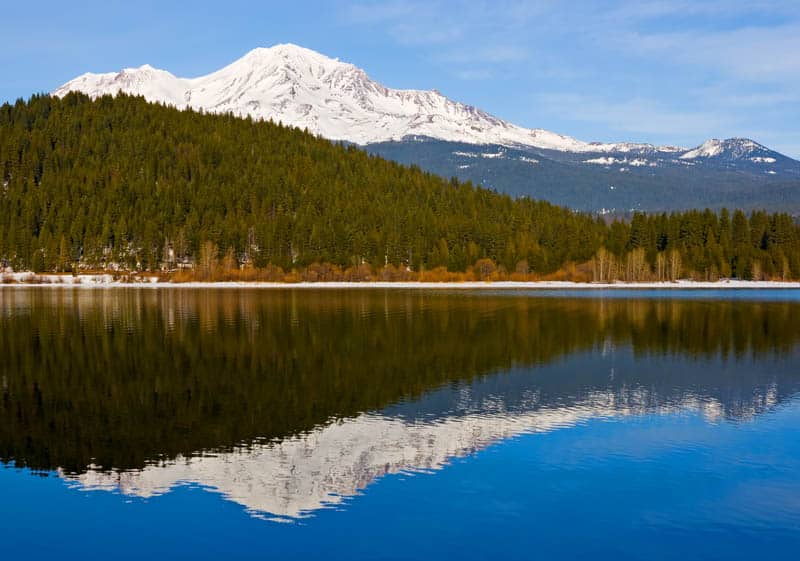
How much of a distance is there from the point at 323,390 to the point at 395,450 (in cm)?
1241

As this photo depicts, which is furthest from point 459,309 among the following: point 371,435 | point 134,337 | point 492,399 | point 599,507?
point 599,507

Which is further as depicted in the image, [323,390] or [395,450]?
[323,390]

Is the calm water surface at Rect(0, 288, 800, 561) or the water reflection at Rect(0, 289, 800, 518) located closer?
the calm water surface at Rect(0, 288, 800, 561)

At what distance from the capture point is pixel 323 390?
42875 millimetres

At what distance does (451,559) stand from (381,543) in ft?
7.36

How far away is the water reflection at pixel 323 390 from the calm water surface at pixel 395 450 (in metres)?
0.18

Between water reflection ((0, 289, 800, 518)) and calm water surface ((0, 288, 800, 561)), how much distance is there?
183 mm

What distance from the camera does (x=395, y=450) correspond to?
31188mm

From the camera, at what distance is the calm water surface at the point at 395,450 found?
2289cm

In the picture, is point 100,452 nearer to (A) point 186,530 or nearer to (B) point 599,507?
(A) point 186,530

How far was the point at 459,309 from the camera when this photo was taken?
102m

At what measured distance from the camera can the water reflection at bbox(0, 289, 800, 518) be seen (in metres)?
29.4

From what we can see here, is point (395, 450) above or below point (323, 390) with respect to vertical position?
below

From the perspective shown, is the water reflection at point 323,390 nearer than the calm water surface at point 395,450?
No
